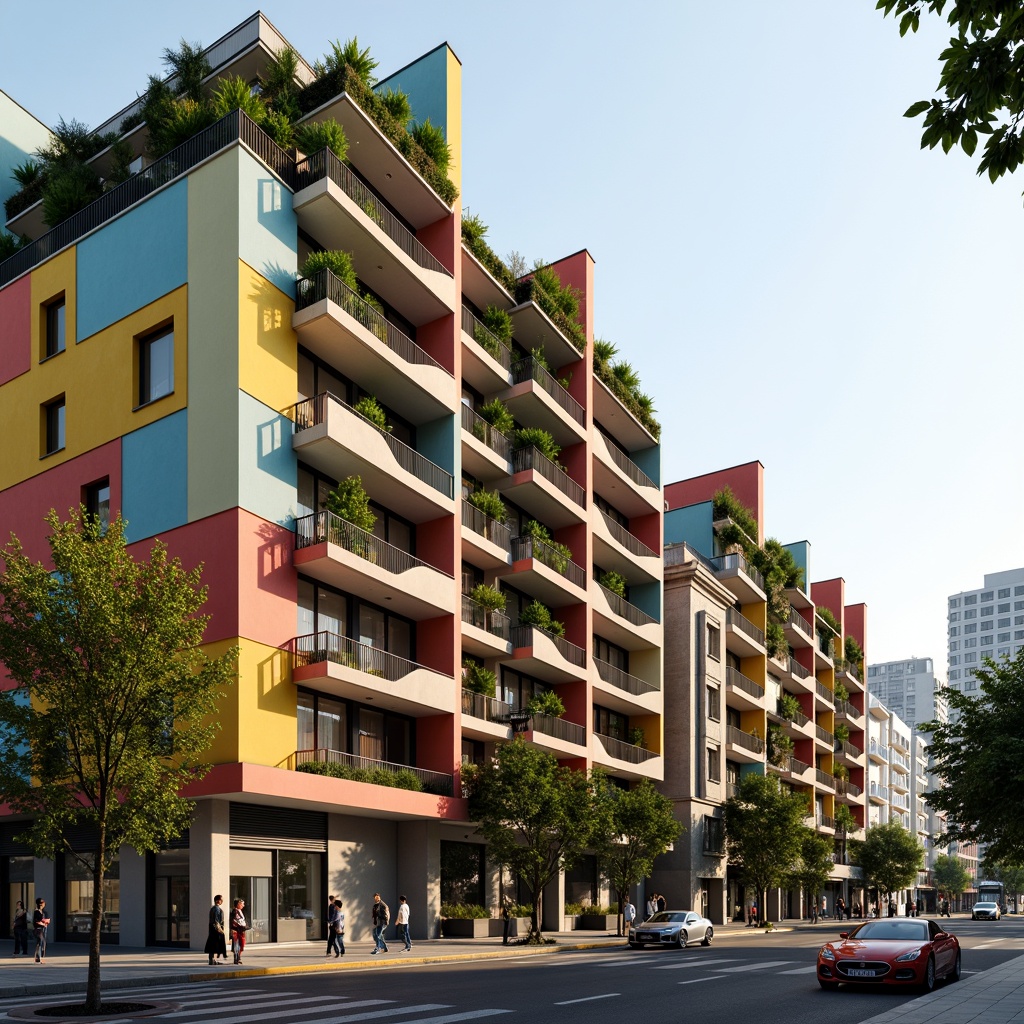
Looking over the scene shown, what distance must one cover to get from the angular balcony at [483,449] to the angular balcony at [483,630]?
534 cm

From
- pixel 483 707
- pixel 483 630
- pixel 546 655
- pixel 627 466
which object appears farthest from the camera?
pixel 627 466

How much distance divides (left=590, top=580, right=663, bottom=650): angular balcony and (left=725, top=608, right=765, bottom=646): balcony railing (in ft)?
36.5

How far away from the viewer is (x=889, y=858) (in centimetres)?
9494

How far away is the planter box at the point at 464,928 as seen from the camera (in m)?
39.3

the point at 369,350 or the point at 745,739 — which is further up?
the point at 369,350

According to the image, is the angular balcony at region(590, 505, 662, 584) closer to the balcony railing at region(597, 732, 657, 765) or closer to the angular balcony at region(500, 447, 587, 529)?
the angular balcony at region(500, 447, 587, 529)

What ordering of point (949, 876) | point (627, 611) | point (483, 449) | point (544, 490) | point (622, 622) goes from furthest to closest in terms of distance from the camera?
point (949, 876) → point (627, 611) → point (622, 622) → point (544, 490) → point (483, 449)

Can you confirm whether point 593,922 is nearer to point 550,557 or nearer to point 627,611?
point 627,611

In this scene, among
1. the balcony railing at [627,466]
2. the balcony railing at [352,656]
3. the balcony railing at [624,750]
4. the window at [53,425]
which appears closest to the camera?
the balcony railing at [352,656]

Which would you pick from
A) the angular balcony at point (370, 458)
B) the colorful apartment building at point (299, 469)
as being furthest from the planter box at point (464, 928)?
the angular balcony at point (370, 458)

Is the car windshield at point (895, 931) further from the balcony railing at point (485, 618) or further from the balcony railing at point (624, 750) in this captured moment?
the balcony railing at point (624, 750)

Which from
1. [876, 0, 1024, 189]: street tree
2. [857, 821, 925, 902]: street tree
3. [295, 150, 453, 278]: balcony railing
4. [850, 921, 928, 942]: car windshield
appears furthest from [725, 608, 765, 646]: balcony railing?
[876, 0, 1024, 189]: street tree

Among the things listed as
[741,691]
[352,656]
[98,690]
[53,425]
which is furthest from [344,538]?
[741,691]

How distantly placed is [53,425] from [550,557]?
19870 mm
